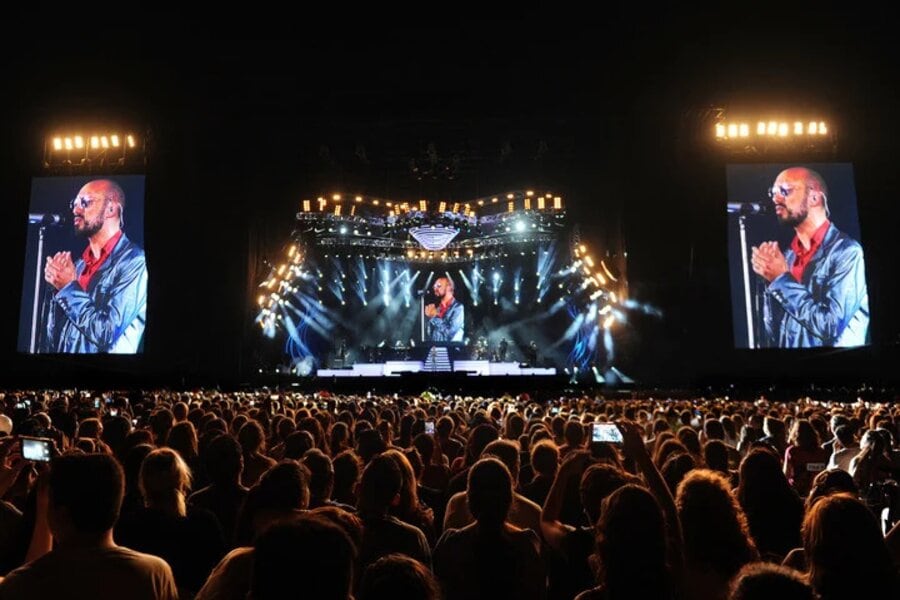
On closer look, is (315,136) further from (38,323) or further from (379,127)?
(38,323)

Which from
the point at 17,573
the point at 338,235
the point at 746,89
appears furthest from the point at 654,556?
the point at 338,235

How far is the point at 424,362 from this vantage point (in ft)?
140

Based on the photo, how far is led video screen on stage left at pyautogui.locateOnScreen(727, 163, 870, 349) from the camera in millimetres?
25344

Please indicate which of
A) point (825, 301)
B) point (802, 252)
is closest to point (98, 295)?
point (802, 252)

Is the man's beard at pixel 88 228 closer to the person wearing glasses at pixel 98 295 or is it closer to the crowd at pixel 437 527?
the person wearing glasses at pixel 98 295

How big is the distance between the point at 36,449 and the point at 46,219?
27201 millimetres

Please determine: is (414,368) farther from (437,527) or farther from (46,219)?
(437,527)

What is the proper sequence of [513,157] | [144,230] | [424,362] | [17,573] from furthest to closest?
[424,362]
[513,157]
[144,230]
[17,573]

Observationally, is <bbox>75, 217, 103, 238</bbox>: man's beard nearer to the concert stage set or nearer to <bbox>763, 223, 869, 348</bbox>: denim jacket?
the concert stage set

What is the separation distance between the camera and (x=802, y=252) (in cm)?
2553

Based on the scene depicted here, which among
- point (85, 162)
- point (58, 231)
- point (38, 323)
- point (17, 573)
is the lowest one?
point (17, 573)

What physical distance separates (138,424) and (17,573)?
938 cm

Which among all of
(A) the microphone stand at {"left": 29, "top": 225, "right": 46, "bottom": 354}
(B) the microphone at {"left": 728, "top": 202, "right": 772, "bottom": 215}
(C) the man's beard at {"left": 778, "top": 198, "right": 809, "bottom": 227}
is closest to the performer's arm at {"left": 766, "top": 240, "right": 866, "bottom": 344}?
(C) the man's beard at {"left": 778, "top": 198, "right": 809, "bottom": 227}

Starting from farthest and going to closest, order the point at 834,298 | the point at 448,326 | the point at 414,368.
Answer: the point at 448,326, the point at 414,368, the point at 834,298
